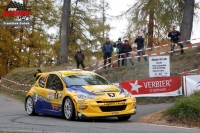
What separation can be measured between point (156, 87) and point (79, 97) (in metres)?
6.46

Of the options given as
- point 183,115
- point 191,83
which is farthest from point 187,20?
point 183,115

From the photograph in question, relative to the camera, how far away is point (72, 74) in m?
14.6

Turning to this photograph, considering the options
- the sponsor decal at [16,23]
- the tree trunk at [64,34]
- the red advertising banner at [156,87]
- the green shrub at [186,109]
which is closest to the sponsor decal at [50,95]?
the green shrub at [186,109]

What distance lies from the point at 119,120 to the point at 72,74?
2.33 m

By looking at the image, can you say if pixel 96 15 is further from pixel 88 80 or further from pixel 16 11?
pixel 88 80

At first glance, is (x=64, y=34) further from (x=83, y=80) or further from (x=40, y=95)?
(x=83, y=80)

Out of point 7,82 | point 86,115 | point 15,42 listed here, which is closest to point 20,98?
point 7,82

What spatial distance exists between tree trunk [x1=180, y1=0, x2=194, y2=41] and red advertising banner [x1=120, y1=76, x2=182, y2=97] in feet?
28.2

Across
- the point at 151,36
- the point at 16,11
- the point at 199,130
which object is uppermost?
the point at 16,11

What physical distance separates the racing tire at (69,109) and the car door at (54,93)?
33 centimetres

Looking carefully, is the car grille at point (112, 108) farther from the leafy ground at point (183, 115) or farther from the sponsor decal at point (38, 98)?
the sponsor decal at point (38, 98)

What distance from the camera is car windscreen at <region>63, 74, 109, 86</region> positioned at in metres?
13.9

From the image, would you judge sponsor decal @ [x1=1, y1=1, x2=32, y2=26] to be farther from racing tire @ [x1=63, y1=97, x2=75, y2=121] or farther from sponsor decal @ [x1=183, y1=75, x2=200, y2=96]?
racing tire @ [x1=63, y1=97, x2=75, y2=121]

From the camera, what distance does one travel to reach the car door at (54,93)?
13796 millimetres
